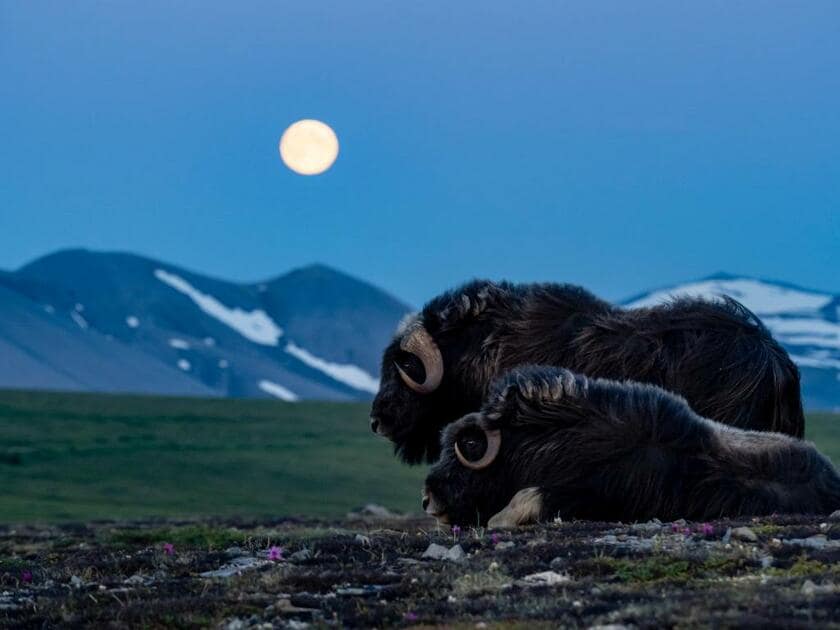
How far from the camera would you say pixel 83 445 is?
6325 centimetres

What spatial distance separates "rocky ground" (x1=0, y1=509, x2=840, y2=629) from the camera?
25.6ft

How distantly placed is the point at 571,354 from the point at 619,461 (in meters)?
3.25

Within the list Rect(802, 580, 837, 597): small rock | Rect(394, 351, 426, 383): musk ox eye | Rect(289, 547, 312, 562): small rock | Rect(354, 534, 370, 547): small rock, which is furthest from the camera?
Rect(394, 351, 426, 383): musk ox eye

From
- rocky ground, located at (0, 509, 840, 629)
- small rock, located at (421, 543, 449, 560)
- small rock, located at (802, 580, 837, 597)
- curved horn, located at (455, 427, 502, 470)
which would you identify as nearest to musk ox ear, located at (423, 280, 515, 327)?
curved horn, located at (455, 427, 502, 470)

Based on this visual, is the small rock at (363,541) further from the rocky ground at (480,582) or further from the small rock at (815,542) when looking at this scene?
the small rock at (815,542)

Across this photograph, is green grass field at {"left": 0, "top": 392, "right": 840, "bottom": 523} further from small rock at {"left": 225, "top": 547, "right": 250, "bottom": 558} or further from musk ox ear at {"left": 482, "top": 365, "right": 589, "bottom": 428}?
small rock at {"left": 225, "top": 547, "right": 250, "bottom": 558}

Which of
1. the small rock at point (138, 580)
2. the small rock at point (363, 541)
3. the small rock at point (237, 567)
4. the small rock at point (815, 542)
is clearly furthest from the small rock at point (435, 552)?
the small rock at point (815, 542)

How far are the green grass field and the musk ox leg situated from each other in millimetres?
28970

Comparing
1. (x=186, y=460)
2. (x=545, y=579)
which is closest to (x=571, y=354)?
(x=545, y=579)

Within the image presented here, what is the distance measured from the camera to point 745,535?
10.2 m

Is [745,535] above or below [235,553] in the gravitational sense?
above

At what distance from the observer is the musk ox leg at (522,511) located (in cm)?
1338

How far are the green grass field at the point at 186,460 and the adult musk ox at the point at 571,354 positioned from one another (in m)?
24.4

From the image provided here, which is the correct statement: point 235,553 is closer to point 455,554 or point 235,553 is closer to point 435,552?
point 435,552
